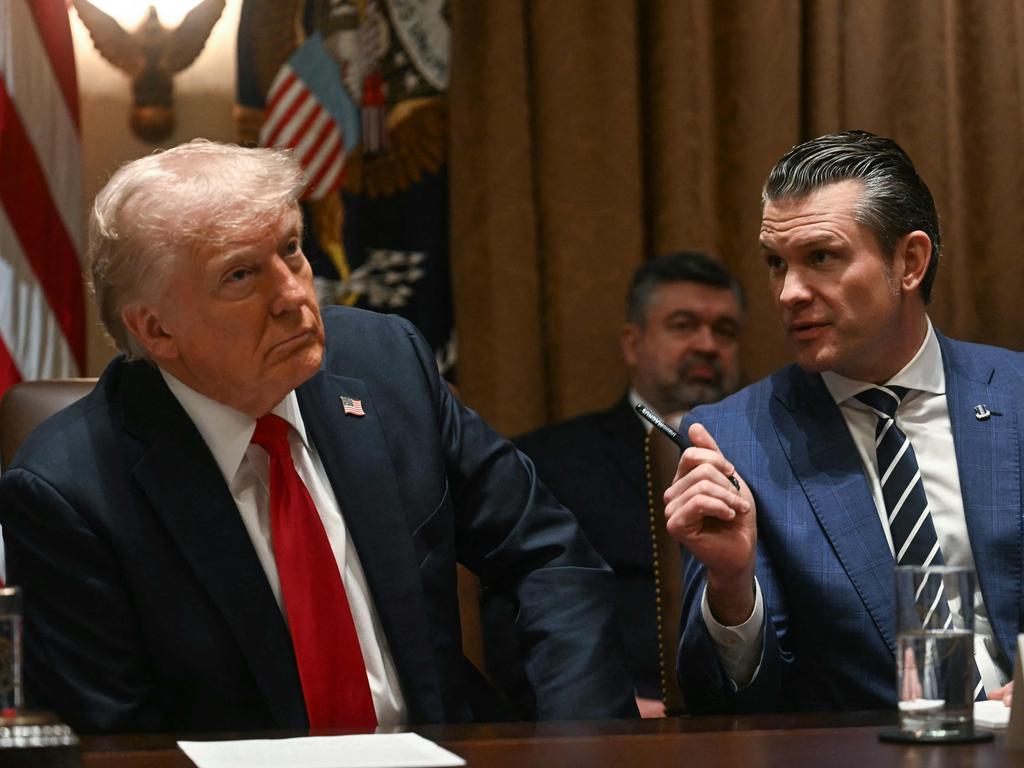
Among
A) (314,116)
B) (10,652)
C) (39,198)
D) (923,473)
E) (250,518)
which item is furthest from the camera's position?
(314,116)

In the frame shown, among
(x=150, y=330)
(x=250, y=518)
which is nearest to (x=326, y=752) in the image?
(x=250, y=518)

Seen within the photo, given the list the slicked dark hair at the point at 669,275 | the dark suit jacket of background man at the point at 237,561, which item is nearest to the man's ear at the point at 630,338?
the slicked dark hair at the point at 669,275

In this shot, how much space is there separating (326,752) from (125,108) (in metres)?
2.91

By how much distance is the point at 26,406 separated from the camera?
2580 mm

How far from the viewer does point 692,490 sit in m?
2.07

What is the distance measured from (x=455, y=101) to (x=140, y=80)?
0.89 m

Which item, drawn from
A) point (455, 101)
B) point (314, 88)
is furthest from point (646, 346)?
point (314, 88)

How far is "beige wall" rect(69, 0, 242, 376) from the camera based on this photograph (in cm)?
405

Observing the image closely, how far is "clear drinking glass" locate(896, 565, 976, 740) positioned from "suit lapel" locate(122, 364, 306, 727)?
960mm

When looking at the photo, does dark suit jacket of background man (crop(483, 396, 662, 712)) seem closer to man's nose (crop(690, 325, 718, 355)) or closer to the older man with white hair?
man's nose (crop(690, 325, 718, 355))

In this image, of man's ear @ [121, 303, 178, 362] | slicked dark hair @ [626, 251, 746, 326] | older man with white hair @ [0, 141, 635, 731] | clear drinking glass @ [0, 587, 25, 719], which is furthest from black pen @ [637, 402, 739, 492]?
slicked dark hair @ [626, 251, 746, 326]

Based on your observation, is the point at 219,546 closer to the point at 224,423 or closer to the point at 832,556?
the point at 224,423

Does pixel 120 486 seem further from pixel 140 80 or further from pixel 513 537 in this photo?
pixel 140 80

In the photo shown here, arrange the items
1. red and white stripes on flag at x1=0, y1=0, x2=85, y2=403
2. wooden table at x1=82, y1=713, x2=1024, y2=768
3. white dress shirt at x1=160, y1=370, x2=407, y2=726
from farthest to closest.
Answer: red and white stripes on flag at x1=0, y1=0, x2=85, y2=403, white dress shirt at x1=160, y1=370, x2=407, y2=726, wooden table at x1=82, y1=713, x2=1024, y2=768
